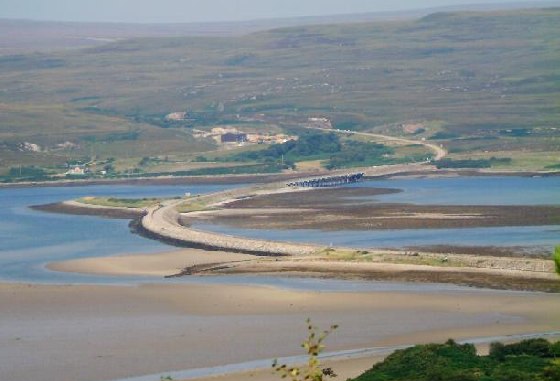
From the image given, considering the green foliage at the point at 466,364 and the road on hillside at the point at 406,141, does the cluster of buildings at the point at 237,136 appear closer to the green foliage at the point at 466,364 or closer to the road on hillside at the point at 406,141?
the road on hillside at the point at 406,141

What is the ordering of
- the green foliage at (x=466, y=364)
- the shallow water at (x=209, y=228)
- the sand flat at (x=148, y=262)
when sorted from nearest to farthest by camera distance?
the green foliage at (x=466, y=364), the sand flat at (x=148, y=262), the shallow water at (x=209, y=228)

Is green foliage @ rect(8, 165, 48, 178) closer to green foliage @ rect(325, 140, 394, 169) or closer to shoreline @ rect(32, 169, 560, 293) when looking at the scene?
green foliage @ rect(325, 140, 394, 169)

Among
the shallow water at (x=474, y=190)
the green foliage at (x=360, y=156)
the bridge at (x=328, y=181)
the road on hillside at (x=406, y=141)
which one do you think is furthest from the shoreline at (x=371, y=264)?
the road on hillside at (x=406, y=141)

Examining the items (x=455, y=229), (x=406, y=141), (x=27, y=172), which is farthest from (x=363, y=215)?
(x=406, y=141)

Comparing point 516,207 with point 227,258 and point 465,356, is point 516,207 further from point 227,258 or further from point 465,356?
point 465,356

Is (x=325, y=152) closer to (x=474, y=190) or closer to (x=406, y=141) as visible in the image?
(x=406, y=141)

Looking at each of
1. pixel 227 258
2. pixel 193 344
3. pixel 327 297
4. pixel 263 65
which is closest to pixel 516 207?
pixel 227 258
